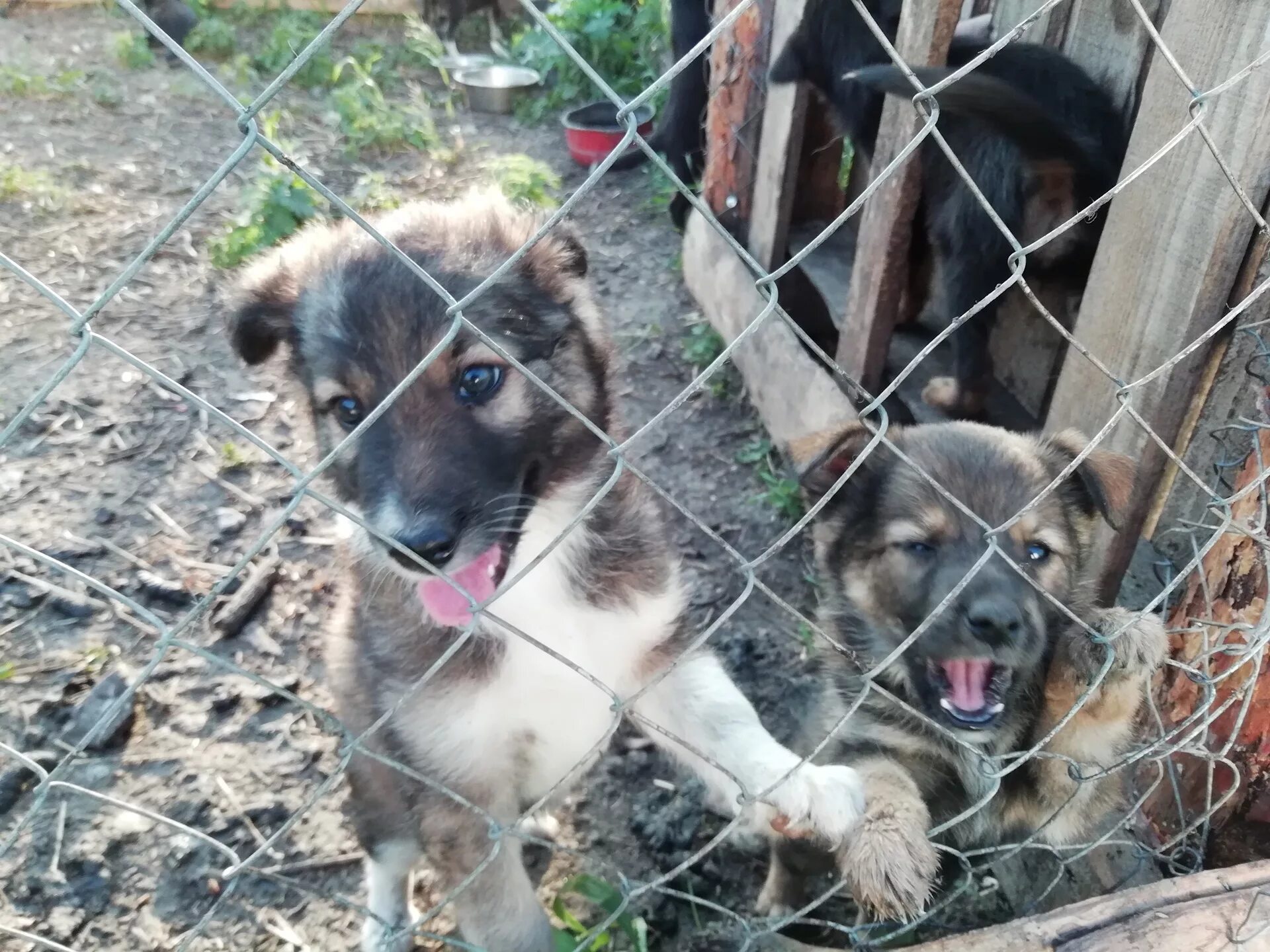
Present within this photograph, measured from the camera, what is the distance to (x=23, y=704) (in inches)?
111

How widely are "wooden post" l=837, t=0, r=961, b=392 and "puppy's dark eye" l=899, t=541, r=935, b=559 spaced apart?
1101mm

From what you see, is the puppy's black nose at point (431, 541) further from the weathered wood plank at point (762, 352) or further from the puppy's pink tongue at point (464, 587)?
the weathered wood plank at point (762, 352)

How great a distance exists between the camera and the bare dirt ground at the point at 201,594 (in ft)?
7.97

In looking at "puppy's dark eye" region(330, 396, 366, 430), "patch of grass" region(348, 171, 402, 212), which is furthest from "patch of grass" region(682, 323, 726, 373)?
"puppy's dark eye" region(330, 396, 366, 430)

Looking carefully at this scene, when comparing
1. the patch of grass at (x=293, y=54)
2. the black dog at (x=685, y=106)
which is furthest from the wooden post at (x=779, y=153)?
the patch of grass at (x=293, y=54)

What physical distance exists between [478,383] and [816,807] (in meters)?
1.10

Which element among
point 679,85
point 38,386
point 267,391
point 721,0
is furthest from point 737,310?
point 38,386

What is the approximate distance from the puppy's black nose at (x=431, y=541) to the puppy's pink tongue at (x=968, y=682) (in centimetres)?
123

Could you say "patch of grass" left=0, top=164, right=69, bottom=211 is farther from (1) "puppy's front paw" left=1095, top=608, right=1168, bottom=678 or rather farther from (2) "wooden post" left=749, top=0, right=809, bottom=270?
(1) "puppy's front paw" left=1095, top=608, right=1168, bottom=678

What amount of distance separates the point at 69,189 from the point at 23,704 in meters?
4.15

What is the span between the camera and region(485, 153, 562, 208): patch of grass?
532 cm

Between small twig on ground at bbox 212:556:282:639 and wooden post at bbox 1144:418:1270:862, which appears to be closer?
wooden post at bbox 1144:418:1270:862

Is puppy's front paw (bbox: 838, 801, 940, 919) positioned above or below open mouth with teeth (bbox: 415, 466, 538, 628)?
below

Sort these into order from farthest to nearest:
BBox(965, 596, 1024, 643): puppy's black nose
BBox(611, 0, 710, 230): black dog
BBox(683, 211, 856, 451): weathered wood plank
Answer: BBox(611, 0, 710, 230): black dog < BBox(683, 211, 856, 451): weathered wood plank < BBox(965, 596, 1024, 643): puppy's black nose
